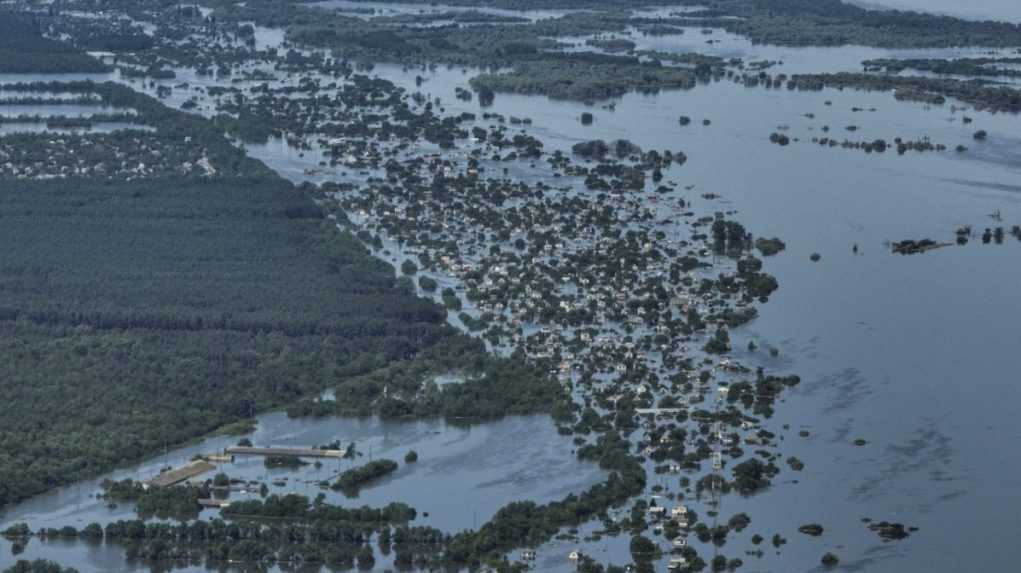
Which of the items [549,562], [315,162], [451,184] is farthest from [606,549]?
[315,162]

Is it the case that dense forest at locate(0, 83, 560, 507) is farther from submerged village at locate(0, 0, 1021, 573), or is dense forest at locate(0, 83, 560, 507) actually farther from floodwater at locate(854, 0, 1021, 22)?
floodwater at locate(854, 0, 1021, 22)

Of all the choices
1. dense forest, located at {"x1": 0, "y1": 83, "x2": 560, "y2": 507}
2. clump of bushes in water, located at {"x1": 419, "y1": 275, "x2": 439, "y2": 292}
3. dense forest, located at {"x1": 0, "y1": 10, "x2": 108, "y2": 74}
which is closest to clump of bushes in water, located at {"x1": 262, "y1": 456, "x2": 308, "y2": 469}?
dense forest, located at {"x1": 0, "y1": 83, "x2": 560, "y2": 507}

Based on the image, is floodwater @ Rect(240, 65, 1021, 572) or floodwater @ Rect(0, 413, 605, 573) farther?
floodwater @ Rect(240, 65, 1021, 572)

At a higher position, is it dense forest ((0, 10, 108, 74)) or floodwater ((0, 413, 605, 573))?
dense forest ((0, 10, 108, 74))

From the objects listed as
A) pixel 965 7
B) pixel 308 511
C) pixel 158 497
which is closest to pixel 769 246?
pixel 308 511

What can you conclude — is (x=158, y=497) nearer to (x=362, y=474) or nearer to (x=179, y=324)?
(x=362, y=474)

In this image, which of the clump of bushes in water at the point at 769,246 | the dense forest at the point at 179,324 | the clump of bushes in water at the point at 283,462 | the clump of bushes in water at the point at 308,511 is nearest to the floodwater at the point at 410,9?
the dense forest at the point at 179,324

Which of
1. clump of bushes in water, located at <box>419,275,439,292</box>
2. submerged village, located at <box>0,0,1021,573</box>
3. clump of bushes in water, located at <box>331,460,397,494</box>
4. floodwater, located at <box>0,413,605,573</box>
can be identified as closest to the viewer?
submerged village, located at <box>0,0,1021,573</box>
